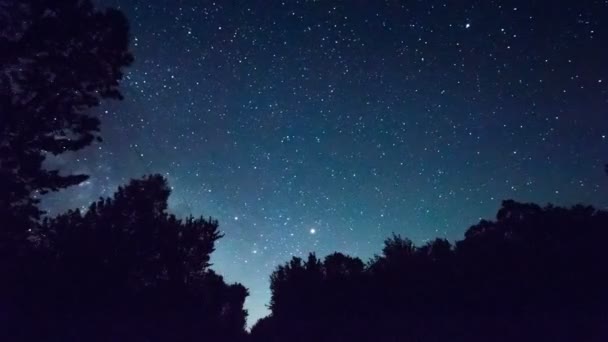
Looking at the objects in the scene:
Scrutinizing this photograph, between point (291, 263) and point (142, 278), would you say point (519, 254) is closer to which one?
point (291, 263)

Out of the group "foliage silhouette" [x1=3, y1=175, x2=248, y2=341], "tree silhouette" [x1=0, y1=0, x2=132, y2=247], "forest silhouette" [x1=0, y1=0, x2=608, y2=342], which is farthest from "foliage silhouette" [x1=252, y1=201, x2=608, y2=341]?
"tree silhouette" [x1=0, y1=0, x2=132, y2=247]

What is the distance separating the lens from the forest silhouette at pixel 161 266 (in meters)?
11.9

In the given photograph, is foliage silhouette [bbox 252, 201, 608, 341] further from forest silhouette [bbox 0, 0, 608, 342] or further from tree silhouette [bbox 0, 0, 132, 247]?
tree silhouette [bbox 0, 0, 132, 247]

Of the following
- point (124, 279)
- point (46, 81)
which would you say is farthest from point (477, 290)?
point (46, 81)

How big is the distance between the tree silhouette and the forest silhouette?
0.03 meters

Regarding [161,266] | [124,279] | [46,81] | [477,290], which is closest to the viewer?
[46,81]

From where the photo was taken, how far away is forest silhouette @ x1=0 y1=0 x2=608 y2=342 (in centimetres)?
1187

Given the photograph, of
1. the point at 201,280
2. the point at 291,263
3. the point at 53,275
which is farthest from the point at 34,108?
the point at 291,263

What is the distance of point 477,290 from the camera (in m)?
17.9

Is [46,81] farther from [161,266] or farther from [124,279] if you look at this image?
[161,266]

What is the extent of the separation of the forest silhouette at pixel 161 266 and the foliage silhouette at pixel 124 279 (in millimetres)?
77

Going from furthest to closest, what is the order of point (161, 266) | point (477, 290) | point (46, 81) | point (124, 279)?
1. point (161, 266)
2. point (124, 279)
3. point (477, 290)
4. point (46, 81)

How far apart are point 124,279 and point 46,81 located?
38.8ft

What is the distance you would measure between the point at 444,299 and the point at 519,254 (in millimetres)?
4493
